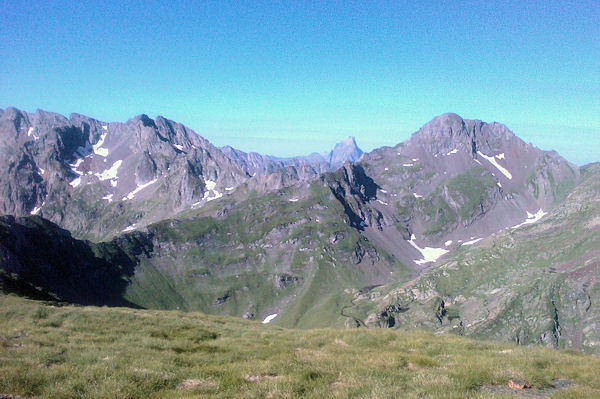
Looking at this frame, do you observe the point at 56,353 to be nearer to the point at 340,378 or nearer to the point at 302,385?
the point at 302,385

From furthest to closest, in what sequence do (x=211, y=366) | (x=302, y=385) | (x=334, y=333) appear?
(x=334, y=333)
(x=211, y=366)
(x=302, y=385)

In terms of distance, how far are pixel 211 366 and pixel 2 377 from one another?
25.0ft

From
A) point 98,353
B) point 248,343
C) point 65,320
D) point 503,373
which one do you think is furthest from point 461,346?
point 65,320

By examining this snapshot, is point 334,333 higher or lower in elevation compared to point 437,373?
lower

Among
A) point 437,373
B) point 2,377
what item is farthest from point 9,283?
point 437,373

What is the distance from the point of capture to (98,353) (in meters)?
17.7

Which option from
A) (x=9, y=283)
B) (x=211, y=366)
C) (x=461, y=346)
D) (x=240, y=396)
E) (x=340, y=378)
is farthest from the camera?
(x=9, y=283)

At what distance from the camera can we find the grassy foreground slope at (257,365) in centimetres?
1334

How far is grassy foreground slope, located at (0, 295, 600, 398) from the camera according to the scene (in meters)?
13.3

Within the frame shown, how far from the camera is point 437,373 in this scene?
51.2ft

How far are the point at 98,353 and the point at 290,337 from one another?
1268 centimetres

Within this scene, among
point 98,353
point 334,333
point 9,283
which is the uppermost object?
point 98,353

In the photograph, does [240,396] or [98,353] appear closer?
[240,396]

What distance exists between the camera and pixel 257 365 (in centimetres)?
1662
